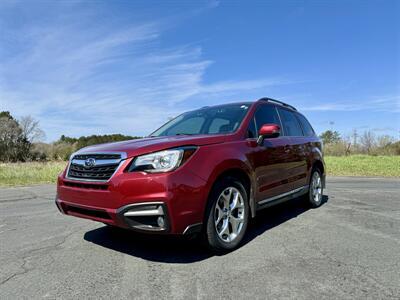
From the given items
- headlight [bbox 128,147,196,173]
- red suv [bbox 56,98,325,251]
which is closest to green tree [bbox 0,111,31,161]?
red suv [bbox 56,98,325,251]

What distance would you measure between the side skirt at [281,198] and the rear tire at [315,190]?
13.0 inches

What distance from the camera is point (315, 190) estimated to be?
6711 mm

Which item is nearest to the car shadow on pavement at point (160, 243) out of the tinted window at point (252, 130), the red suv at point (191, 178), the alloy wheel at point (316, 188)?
the red suv at point (191, 178)

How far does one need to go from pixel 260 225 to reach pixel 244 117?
69.4 inches

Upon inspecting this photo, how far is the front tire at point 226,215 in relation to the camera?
363 cm

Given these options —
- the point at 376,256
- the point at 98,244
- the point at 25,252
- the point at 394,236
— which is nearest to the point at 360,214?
the point at 394,236

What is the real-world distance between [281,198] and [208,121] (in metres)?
1.61

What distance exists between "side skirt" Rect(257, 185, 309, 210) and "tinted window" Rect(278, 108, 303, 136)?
0.98 meters

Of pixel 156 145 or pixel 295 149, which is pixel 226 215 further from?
pixel 295 149

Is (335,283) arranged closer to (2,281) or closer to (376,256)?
(376,256)

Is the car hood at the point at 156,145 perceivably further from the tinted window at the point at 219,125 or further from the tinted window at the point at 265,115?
the tinted window at the point at 265,115

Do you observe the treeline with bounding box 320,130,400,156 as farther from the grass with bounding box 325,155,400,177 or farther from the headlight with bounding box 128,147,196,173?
the headlight with bounding box 128,147,196,173

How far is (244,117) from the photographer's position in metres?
4.62

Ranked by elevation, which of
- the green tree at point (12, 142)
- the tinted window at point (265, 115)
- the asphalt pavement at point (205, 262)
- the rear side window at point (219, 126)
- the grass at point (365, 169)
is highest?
the green tree at point (12, 142)
